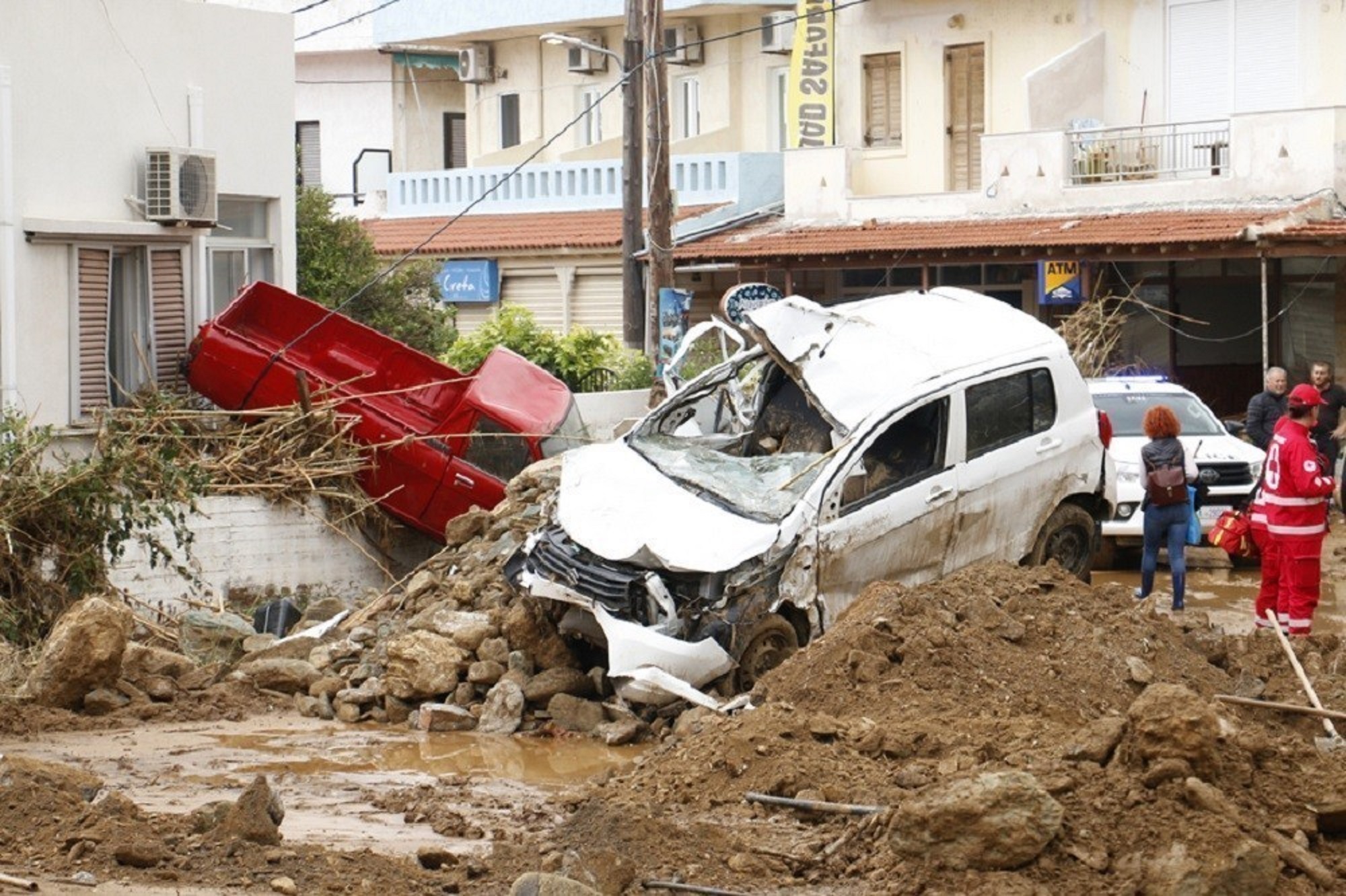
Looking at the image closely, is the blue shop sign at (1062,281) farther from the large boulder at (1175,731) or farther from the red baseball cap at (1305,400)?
the large boulder at (1175,731)

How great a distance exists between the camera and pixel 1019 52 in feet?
105

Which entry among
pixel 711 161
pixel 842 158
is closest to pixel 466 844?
pixel 842 158

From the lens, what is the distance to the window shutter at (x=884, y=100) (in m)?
33.7

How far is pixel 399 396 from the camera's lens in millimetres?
20219

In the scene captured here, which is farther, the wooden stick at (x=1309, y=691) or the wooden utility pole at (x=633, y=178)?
the wooden utility pole at (x=633, y=178)

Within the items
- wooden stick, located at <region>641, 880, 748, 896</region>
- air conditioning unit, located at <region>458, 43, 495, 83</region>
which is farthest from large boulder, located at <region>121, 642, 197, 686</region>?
air conditioning unit, located at <region>458, 43, 495, 83</region>

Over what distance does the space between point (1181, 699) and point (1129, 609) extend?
405cm

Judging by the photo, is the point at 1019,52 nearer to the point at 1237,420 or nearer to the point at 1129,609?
the point at 1237,420

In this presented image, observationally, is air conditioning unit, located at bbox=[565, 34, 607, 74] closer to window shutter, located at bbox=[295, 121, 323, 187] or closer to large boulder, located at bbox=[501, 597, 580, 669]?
window shutter, located at bbox=[295, 121, 323, 187]

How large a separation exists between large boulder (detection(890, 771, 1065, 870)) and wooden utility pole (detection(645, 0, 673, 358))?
17.4 metres

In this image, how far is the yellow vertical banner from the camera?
110ft

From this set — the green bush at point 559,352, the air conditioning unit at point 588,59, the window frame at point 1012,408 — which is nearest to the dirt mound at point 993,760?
the window frame at point 1012,408

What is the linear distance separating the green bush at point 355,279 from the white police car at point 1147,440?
9.86m

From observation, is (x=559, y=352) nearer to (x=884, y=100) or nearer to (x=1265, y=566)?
(x=884, y=100)
